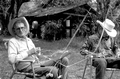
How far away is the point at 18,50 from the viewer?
3.31m

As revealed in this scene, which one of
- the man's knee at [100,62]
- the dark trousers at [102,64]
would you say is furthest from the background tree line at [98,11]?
the man's knee at [100,62]

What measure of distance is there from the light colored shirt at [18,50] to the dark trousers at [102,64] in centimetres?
100

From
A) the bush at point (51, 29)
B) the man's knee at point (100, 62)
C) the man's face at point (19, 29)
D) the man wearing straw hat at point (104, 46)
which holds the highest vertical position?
the man's face at point (19, 29)

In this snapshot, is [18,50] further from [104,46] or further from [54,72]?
Result: [104,46]

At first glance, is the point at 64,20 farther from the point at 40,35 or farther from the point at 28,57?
the point at 28,57

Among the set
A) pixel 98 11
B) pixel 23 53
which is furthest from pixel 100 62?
pixel 98 11

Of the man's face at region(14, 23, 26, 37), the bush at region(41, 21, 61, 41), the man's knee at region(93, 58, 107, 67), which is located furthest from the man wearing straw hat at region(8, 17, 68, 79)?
the bush at region(41, 21, 61, 41)

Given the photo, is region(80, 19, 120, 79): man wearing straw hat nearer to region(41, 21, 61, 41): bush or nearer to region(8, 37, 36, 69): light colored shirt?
region(8, 37, 36, 69): light colored shirt

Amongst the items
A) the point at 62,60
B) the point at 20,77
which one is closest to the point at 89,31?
the point at 20,77

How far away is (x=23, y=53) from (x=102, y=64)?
126cm

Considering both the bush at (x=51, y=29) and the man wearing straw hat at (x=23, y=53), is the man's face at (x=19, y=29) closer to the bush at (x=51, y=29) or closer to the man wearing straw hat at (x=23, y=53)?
the man wearing straw hat at (x=23, y=53)

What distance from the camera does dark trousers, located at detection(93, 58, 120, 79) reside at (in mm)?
3568

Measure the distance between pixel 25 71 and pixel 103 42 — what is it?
4.89 ft

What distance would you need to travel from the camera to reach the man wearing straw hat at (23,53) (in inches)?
123
